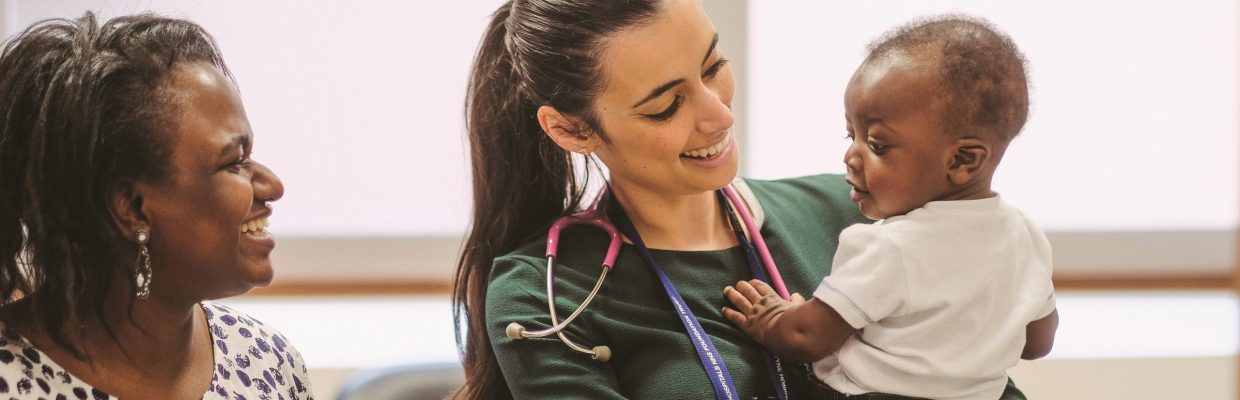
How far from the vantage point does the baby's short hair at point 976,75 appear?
1454mm

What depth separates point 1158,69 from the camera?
3.26m

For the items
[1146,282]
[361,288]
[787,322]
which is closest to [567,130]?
[787,322]

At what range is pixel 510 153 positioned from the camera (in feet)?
5.96

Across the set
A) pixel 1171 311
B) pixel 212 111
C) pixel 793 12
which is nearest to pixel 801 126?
pixel 793 12

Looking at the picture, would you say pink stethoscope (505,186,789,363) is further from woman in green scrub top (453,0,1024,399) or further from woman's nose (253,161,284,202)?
woman's nose (253,161,284,202)

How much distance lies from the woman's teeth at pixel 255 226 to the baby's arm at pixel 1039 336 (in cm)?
104

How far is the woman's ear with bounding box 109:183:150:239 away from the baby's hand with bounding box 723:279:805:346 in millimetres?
792

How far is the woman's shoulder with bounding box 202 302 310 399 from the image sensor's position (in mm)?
1580

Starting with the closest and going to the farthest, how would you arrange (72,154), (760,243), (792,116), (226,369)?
(72,154) < (226,369) < (760,243) < (792,116)

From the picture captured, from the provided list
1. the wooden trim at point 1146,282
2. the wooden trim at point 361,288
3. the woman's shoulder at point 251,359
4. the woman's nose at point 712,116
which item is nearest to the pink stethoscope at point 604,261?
the woman's nose at point 712,116

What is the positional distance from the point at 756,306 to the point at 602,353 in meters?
0.23

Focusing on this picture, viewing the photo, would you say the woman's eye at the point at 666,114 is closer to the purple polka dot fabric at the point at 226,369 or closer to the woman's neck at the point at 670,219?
the woman's neck at the point at 670,219

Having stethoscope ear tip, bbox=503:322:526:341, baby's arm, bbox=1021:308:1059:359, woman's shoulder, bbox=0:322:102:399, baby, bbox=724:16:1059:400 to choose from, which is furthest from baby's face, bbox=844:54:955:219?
woman's shoulder, bbox=0:322:102:399

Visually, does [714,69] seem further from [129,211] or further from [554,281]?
[129,211]
